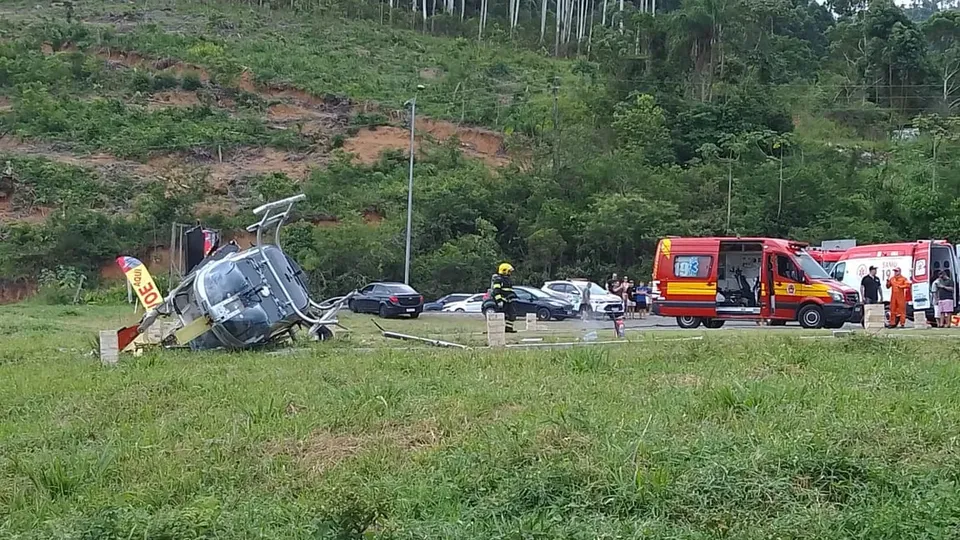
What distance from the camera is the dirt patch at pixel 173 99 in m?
61.8

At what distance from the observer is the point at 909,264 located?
25734 mm

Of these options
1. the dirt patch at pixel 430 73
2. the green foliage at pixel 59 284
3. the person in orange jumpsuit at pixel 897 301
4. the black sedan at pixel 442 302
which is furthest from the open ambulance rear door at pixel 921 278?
the dirt patch at pixel 430 73

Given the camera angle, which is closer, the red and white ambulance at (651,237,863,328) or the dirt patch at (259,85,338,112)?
the red and white ambulance at (651,237,863,328)

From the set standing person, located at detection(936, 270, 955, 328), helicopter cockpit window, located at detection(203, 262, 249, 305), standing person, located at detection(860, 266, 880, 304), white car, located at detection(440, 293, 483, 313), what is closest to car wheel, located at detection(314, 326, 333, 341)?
helicopter cockpit window, located at detection(203, 262, 249, 305)

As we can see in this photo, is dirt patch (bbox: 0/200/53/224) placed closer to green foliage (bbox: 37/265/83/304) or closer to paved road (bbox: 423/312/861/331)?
green foliage (bbox: 37/265/83/304)

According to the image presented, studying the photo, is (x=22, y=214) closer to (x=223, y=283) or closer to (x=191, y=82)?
(x=191, y=82)

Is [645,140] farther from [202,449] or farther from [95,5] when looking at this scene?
[95,5]

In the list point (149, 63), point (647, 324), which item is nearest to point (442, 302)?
point (647, 324)

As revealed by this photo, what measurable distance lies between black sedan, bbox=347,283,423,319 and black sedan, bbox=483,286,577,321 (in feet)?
12.6

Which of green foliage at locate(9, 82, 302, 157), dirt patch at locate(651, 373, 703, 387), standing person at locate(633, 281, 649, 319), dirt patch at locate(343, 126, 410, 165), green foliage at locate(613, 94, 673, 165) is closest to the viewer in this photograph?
dirt patch at locate(651, 373, 703, 387)

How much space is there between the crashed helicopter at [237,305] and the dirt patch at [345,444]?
705 centimetres

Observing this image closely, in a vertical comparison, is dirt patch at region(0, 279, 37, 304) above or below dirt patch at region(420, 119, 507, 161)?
below

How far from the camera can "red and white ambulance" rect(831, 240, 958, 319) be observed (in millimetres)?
24125

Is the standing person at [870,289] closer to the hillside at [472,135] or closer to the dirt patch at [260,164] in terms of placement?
the hillside at [472,135]
